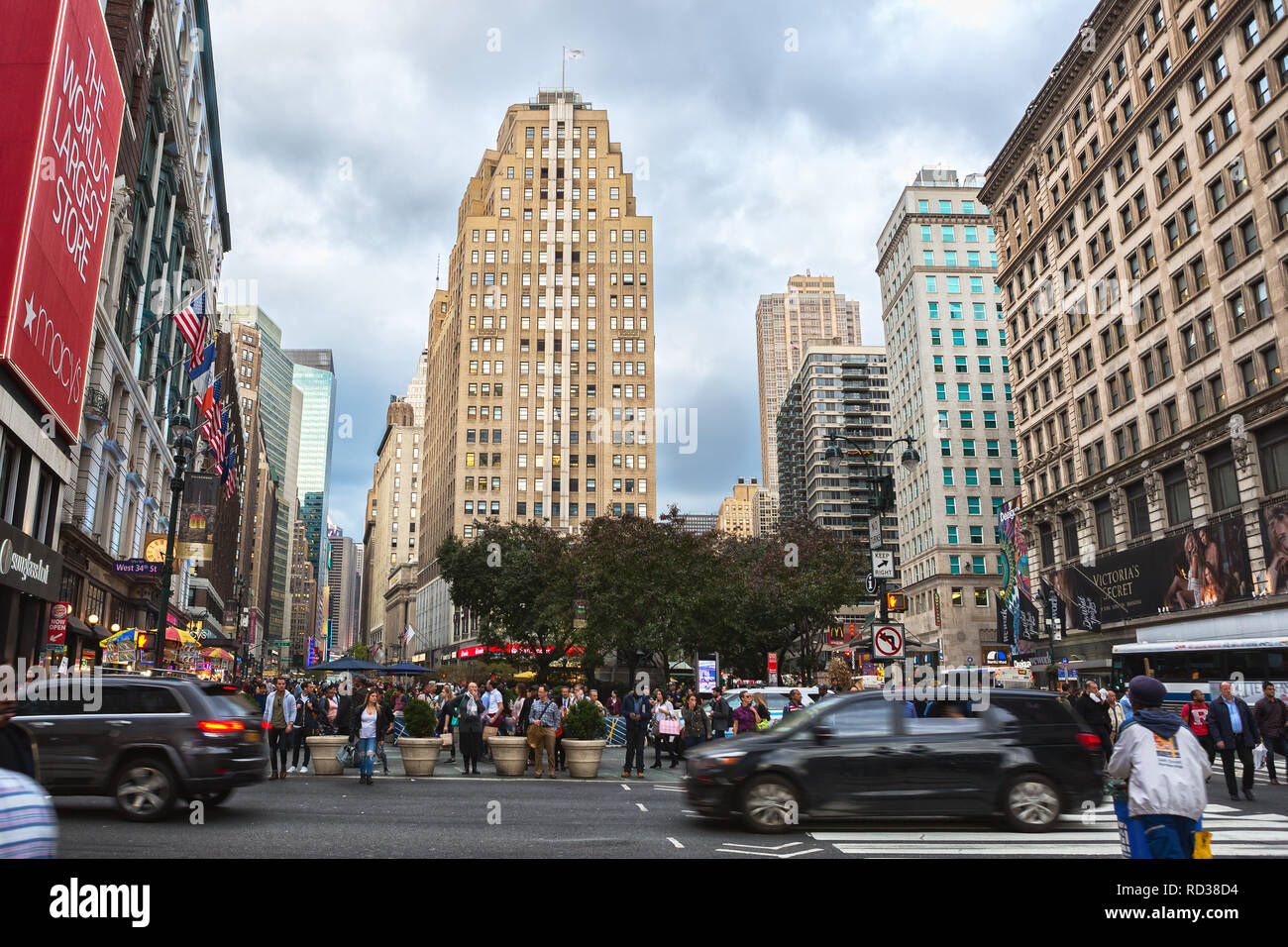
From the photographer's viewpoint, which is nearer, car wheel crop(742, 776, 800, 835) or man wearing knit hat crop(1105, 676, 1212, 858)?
man wearing knit hat crop(1105, 676, 1212, 858)

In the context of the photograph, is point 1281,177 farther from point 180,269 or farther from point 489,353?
point 489,353

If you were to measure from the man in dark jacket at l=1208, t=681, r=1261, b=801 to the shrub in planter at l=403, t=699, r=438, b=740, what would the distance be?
15.6m

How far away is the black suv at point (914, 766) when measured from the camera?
11023mm

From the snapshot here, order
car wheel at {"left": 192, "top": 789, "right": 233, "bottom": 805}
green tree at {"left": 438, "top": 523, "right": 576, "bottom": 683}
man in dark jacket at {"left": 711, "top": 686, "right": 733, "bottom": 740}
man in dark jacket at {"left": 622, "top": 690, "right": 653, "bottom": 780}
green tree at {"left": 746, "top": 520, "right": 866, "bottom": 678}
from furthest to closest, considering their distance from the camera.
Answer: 1. green tree at {"left": 438, "top": 523, "right": 576, "bottom": 683}
2. green tree at {"left": 746, "top": 520, "right": 866, "bottom": 678}
3. man in dark jacket at {"left": 711, "top": 686, "right": 733, "bottom": 740}
4. man in dark jacket at {"left": 622, "top": 690, "right": 653, "bottom": 780}
5. car wheel at {"left": 192, "top": 789, "right": 233, "bottom": 805}

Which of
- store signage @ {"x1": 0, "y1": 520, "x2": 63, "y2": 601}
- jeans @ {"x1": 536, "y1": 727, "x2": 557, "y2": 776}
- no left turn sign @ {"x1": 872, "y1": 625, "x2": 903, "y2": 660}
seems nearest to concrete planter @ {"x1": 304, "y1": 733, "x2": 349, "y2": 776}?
jeans @ {"x1": 536, "y1": 727, "x2": 557, "y2": 776}

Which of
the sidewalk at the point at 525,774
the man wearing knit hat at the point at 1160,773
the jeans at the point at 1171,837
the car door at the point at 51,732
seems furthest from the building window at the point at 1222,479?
the car door at the point at 51,732

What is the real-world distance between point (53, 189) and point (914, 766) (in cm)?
2538

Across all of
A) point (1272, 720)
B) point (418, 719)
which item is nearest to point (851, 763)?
point (1272, 720)

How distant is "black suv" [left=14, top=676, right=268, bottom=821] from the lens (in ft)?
38.1

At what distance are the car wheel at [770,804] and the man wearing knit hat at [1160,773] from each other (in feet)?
18.0

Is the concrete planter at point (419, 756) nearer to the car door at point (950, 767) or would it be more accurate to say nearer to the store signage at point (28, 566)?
the car door at point (950, 767)

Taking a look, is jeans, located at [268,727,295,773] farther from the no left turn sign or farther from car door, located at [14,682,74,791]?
the no left turn sign

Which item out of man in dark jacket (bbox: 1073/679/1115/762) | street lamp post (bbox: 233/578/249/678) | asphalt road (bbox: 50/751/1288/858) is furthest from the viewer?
street lamp post (bbox: 233/578/249/678)
